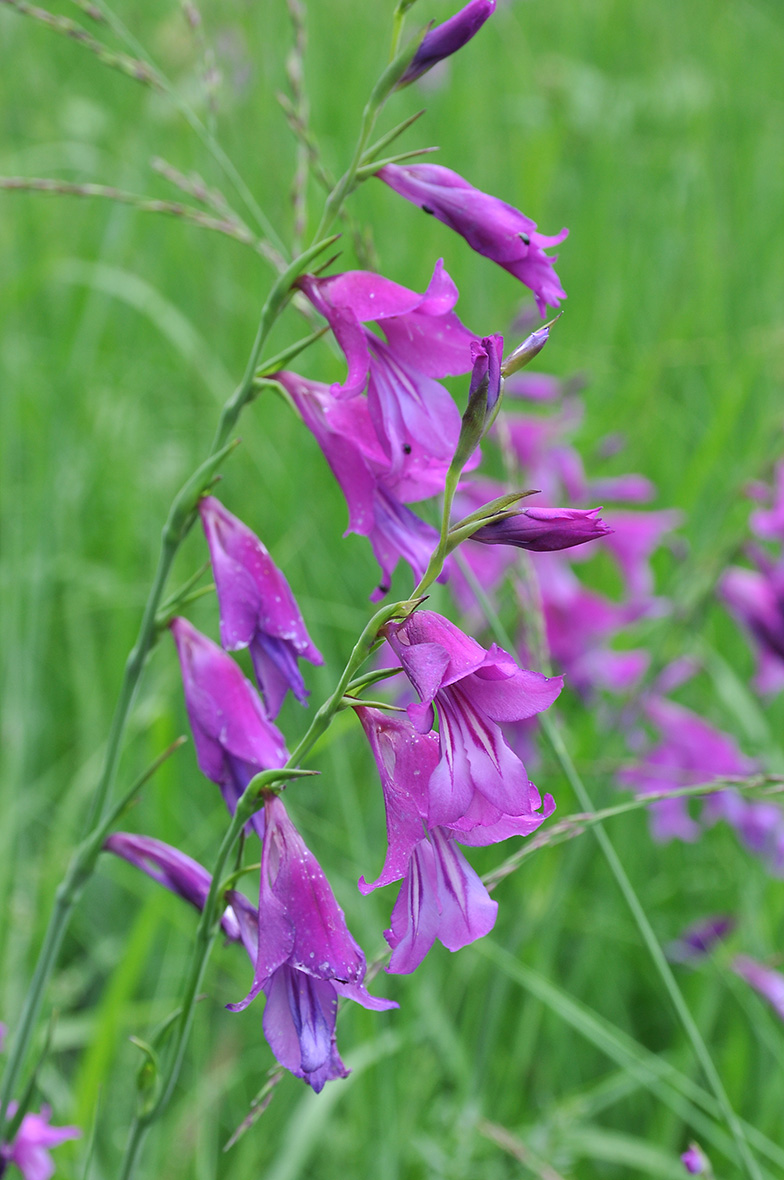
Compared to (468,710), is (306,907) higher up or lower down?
lower down

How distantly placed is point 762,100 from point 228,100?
217 cm

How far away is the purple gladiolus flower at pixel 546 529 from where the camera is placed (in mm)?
457

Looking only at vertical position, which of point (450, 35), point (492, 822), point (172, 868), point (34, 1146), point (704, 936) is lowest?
point (704, 936)

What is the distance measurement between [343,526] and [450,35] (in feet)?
5.14

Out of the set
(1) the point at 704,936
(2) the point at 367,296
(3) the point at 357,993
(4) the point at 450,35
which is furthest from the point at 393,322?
(1) the point at 704,936

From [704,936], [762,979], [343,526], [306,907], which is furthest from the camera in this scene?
[343,526]

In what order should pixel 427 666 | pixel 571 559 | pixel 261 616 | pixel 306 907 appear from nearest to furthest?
pixel 427 666 < pixel 306 907 < pixel 261 616 < pixel 571 559

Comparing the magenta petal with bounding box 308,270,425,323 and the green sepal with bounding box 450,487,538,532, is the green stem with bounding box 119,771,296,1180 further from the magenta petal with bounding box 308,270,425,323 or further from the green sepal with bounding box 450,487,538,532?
the magenta petal with bounding box 308,270,425,323

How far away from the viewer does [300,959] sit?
0.53 meters

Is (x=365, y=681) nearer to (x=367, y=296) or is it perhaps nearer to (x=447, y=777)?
(x=447, y=777)

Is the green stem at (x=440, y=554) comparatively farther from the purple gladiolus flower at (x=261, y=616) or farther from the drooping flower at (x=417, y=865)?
the purple gladiolus flower at (x=261, y=616)

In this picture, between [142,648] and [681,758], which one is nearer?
[142,648]

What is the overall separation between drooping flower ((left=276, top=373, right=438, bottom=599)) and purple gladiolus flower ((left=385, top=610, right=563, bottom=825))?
0.15m

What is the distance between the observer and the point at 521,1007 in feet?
5.30
